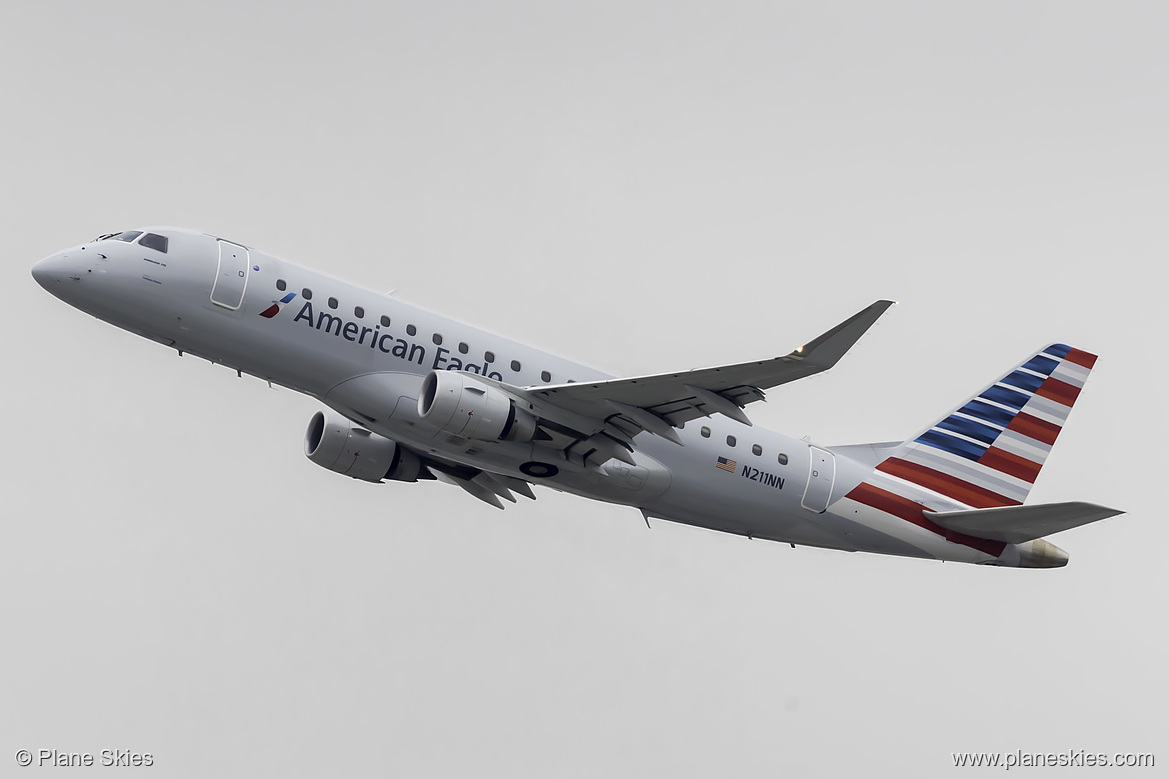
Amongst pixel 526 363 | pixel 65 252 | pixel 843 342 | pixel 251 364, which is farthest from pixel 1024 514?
pixel 65 252

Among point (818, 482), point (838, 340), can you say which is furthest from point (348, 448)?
point (838, 340)

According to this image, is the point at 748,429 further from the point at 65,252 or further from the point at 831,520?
the point at 65,252

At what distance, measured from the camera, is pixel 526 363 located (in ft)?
115

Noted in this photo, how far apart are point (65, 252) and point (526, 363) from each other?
11668 mm

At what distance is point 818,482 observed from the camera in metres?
37.5

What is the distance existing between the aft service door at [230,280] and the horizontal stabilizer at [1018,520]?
20251 mm

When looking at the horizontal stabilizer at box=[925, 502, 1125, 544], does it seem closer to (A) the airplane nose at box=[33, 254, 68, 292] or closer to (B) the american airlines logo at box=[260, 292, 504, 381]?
(B) the american airlines logo at box=[260, 292, 504, 381]

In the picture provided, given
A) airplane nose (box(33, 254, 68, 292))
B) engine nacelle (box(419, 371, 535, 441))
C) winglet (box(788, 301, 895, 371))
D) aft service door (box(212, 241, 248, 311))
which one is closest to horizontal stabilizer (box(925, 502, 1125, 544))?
winglet (box(788, 301, 895, 371))

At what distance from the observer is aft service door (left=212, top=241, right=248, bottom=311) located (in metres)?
32.2

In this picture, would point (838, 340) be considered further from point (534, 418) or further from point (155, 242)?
point (155, 242)

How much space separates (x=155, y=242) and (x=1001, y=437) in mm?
25601

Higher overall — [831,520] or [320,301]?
[320,301]

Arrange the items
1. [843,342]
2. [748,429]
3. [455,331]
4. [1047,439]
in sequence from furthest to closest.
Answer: [1047,439], [748,429], [455,331], [843,342]

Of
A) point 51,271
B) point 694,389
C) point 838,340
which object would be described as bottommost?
point 51,271
